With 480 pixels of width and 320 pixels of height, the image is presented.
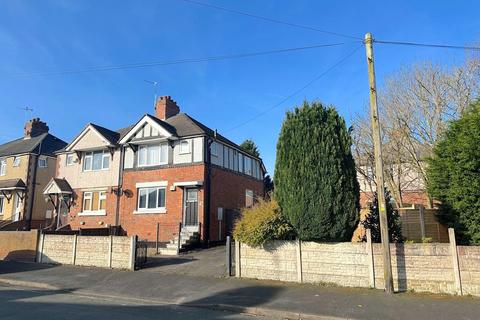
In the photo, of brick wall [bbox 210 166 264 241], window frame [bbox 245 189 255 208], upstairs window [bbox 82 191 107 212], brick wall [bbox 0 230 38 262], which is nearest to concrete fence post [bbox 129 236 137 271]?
brick wall [bbox 0 230 38 262]

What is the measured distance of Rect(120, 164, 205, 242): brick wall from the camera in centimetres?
2294

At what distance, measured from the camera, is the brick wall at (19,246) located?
65.5ft

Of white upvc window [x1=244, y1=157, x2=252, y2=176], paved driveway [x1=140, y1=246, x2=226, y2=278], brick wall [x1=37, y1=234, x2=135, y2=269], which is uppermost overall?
white upvc window [x1=244, y1=157, x2=252, y2=176]

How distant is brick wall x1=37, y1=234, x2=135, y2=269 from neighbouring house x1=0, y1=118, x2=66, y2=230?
44.5 ft

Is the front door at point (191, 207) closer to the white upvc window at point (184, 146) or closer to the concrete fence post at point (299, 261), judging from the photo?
the white upvc window at point (184, 146)

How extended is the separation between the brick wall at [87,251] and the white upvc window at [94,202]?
6669mm

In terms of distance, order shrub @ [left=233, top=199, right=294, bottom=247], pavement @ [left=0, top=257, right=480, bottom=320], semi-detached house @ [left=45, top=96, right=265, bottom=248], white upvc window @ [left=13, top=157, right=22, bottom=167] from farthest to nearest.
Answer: white upvc window @ [left=13, top=157, right=22, bottom=167]
semi-detached house @ [left=45, top=96, right=265, bottom=248]
shrub @ [left=233, top=199, right=294, bottom=247]
pavement @ [left=0, top=257, right=480, bottom=320]

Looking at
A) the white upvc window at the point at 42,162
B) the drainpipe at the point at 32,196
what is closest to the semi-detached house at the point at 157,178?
the drainpipe at the point at 32,196

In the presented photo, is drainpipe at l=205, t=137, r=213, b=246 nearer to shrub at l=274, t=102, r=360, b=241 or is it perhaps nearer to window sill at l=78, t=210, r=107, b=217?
window sill at l=78, t=210, r=107, b=217

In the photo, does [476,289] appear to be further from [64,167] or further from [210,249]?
[64,167]

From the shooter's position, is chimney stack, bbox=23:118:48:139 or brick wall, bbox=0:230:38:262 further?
chimney stack, bbox=23:118:48:139

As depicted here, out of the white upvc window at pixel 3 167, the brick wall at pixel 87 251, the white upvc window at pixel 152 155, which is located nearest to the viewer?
the brick wall at pixel 87 251

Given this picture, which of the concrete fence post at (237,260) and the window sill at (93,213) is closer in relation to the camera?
the concrete fence post at (237,260)

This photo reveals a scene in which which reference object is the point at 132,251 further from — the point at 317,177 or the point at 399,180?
the point at 399,180
